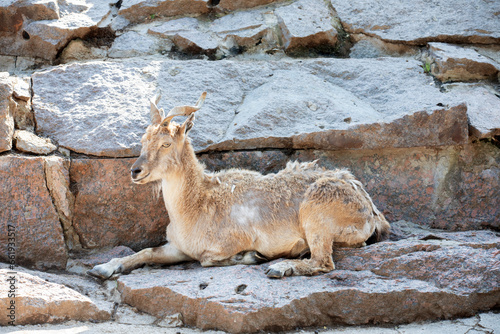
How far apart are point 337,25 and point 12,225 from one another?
5076mm

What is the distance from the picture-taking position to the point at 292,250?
5.64 metres

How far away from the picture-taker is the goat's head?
5516mm

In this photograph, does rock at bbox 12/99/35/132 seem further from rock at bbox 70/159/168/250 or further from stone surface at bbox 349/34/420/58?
stone surface at bbox 349/34/420/58

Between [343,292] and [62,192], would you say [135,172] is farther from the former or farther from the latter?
[343,292]

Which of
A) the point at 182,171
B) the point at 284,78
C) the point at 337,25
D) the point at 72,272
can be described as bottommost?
the point at 72,272

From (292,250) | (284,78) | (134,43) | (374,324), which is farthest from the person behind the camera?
(134,43)

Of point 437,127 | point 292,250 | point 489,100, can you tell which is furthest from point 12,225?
point 489,100

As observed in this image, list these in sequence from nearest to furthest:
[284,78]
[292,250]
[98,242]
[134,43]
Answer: [292,250] < [98,242] < [284,78] < [134,43]

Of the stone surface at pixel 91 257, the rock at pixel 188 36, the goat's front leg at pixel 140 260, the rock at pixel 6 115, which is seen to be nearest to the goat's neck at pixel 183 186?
the goat's front leg at pixel 140 260

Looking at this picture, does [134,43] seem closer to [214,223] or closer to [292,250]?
[214,223]

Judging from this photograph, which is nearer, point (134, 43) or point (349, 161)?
point (349, 161)

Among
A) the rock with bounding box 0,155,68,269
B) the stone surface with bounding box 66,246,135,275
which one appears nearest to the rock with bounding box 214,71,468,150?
the stone surface with bounding box 66,246,135,275

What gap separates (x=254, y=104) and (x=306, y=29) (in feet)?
5.76

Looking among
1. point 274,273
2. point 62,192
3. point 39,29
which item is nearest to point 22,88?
point 39,29
